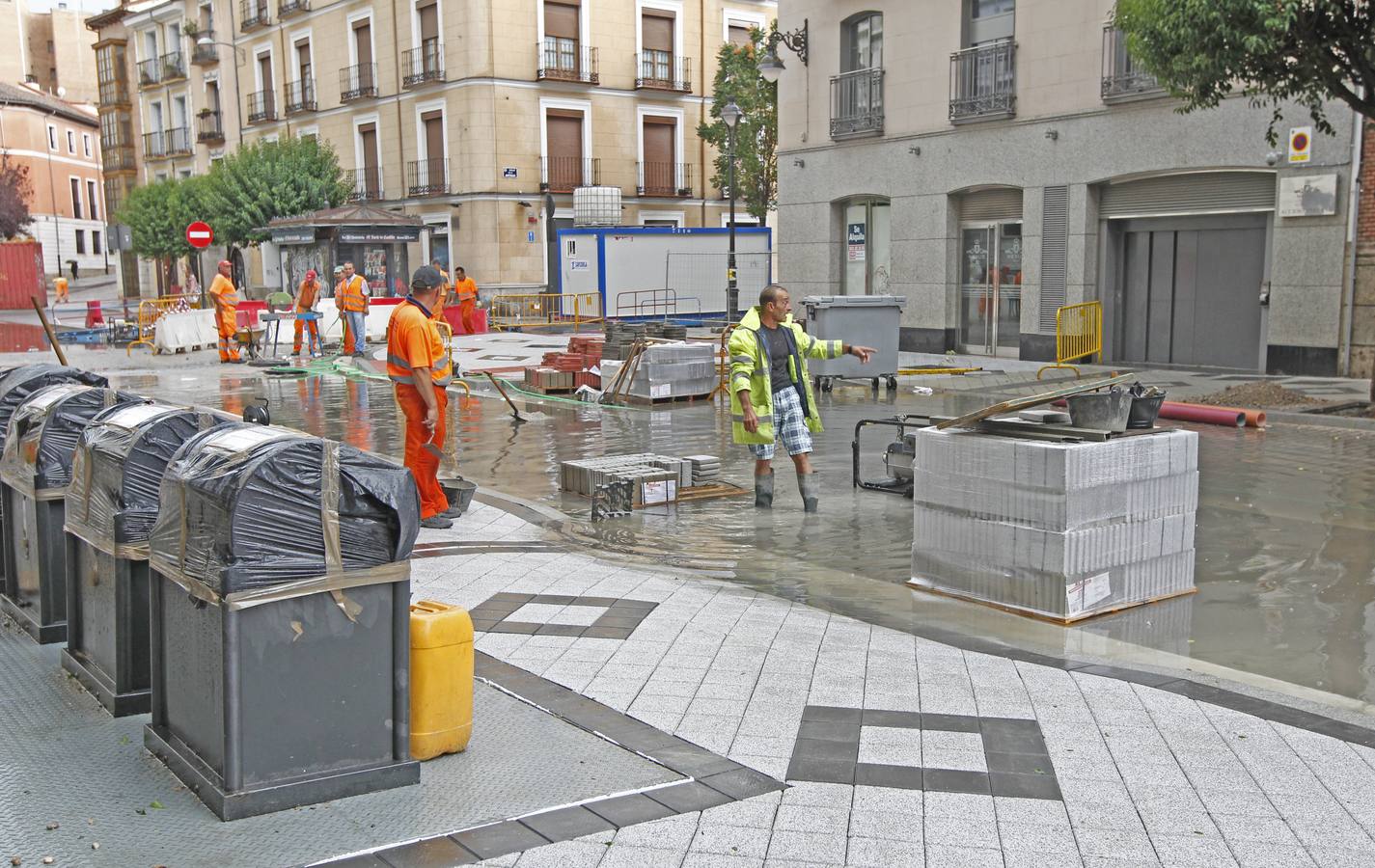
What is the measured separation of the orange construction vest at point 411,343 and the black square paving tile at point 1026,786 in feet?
17.4

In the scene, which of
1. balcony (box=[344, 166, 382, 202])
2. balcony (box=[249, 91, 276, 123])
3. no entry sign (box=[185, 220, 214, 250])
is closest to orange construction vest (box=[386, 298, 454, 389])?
no entry sign (box=[185, 220, 214, 250])

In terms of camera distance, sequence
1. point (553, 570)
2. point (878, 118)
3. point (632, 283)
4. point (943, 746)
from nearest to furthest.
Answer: point (943, 746) < point (553, 570) < point (878, 118) < point (632, 283)

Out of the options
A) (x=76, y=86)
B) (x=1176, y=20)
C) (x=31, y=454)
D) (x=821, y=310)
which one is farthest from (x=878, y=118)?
(x=76, y=86)

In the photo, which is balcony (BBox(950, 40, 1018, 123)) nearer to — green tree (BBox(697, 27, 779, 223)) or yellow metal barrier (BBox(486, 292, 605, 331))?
yellow metal barrier (BBox(486, 292, 605, 331))

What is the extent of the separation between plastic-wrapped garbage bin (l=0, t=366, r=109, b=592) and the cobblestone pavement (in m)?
2.94

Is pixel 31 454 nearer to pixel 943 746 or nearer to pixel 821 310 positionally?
pixel 943 746

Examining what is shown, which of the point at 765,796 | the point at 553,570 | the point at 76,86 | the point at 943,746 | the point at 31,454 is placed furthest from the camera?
the point at 76,86

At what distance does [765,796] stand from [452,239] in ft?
126

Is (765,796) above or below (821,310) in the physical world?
below

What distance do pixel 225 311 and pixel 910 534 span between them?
18.8 m

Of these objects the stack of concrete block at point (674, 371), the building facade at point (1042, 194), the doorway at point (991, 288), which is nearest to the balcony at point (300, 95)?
the building facade at point (1042, 194)

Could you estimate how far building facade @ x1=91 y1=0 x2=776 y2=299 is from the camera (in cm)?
3994

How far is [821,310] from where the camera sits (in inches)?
699

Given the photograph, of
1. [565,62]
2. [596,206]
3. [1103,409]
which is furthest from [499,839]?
[565,62]
